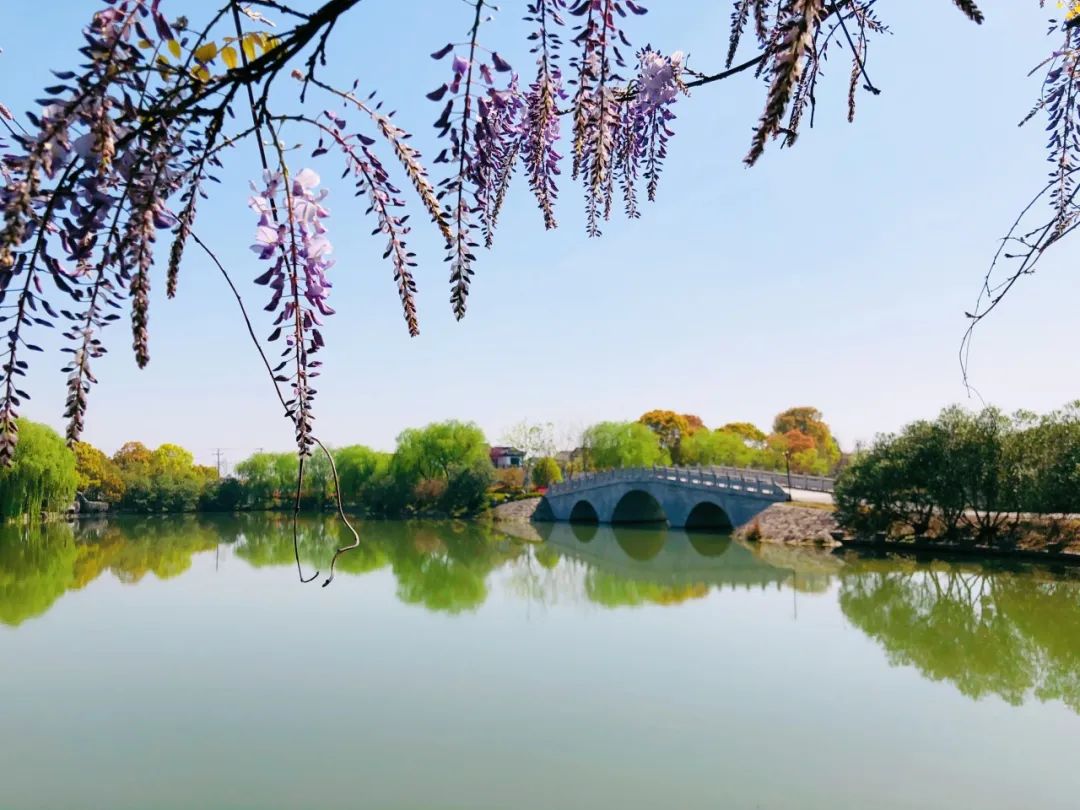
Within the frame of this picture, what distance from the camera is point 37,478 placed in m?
31.1

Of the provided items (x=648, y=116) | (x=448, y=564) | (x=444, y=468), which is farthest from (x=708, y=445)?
(x=648, y=116)

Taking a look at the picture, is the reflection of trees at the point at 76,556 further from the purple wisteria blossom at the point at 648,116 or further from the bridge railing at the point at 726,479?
the bridge railing at the point at 726,479

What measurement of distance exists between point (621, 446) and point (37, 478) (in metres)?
28.5

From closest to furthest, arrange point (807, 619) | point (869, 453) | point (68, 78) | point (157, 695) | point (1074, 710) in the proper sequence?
point (68, 78), point (1074, 710), point (157, 695), point (807, 619), point (869, 453)

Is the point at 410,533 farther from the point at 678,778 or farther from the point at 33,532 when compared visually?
the point at 678,778

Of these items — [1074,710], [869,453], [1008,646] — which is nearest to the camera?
[1074,710]

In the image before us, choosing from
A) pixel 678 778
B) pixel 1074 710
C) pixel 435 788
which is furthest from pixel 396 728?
pixel 1074 710

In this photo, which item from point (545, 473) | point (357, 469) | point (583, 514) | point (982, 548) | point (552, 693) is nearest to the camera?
point (552, 693)

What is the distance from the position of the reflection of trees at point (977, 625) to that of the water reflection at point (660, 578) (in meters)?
0.03

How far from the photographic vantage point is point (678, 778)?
694 centimetres

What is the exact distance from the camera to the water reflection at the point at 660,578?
11352 millimetres

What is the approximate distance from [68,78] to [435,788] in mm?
7122

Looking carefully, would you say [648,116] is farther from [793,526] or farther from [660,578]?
[793,526]

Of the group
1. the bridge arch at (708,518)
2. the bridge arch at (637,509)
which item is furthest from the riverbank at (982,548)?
the bridge arch at (637,509)
